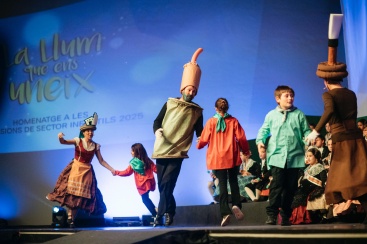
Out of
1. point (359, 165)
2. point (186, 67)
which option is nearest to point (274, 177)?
point (359, 165)

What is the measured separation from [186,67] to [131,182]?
3949mm

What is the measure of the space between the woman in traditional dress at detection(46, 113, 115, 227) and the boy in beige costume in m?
1.63

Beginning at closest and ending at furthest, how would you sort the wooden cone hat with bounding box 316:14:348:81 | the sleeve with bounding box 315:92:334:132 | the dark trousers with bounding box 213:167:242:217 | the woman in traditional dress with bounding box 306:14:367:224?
1. the woman in traditional dress with bounding box 306:14:367:224
2. the sleeve with bounding box 315:92:334:132
3. the wooden cone hat with bounding box 316:14:348:81
4. the dark trousers with bounding box 213:167:242:217

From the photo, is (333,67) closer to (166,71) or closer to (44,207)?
(166,71)

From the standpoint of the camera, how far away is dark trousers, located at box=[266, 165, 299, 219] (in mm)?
4520

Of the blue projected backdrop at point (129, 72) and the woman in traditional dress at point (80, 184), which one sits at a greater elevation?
the blue projected backdrop at point (129, 72)

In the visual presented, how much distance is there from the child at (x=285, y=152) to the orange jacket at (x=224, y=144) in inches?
19.1

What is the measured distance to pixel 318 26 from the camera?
7.70 m

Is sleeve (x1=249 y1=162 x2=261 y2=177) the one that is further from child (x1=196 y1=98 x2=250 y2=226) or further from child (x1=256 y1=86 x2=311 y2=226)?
child (x1=256 y1=86 x2=311 y2=226)

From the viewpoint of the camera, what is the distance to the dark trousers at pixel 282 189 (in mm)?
4520

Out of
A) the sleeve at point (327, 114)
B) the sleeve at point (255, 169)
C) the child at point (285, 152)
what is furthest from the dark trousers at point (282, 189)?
the sleeve at point (255, 169)

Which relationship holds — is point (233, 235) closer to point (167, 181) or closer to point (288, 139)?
point (288, 139)

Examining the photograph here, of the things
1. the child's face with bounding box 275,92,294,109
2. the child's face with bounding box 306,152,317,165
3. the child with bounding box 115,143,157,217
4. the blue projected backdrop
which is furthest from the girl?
the child with bounding box 115,143,157,217

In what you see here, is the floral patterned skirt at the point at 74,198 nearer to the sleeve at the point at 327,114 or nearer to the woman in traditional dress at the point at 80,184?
the woman in traditional dress at the point at 80,184
